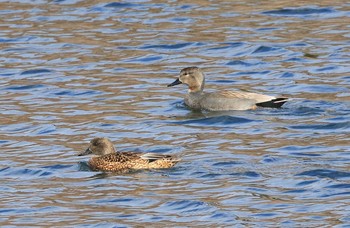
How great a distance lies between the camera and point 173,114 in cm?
1559

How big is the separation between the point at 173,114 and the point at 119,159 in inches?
124

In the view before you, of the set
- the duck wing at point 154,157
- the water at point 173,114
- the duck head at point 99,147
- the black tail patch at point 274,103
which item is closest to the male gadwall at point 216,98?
the black tail patch at point 274,103

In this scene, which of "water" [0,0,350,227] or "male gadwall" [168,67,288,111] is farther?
"male gadwall" [168,67,288,111]

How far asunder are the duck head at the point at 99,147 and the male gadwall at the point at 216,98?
3.02 meters

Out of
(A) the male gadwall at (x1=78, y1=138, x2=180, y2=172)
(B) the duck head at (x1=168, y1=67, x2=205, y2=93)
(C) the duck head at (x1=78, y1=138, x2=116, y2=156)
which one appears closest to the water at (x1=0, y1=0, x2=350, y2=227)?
(A) the male gadwall at (x1=78, y1=138, x2=180, y2=172)

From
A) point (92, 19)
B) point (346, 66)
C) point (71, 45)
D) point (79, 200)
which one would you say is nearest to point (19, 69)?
point (71, 45)

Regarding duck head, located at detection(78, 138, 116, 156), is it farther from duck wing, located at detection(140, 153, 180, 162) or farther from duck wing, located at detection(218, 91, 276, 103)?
duck wing, located at detection(218, 91, 276, 103)

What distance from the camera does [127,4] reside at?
2264 cm

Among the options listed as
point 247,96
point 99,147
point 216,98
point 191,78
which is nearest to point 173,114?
point 216,98

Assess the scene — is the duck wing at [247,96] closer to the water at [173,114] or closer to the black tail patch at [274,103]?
the black tail patch at [274,103]

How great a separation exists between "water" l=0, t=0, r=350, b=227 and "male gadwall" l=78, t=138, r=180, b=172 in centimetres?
9

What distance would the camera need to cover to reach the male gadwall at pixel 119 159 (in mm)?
12289

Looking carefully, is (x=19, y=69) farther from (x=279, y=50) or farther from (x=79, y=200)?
(x=79, y=200)

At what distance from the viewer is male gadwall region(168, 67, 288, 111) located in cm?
1544
